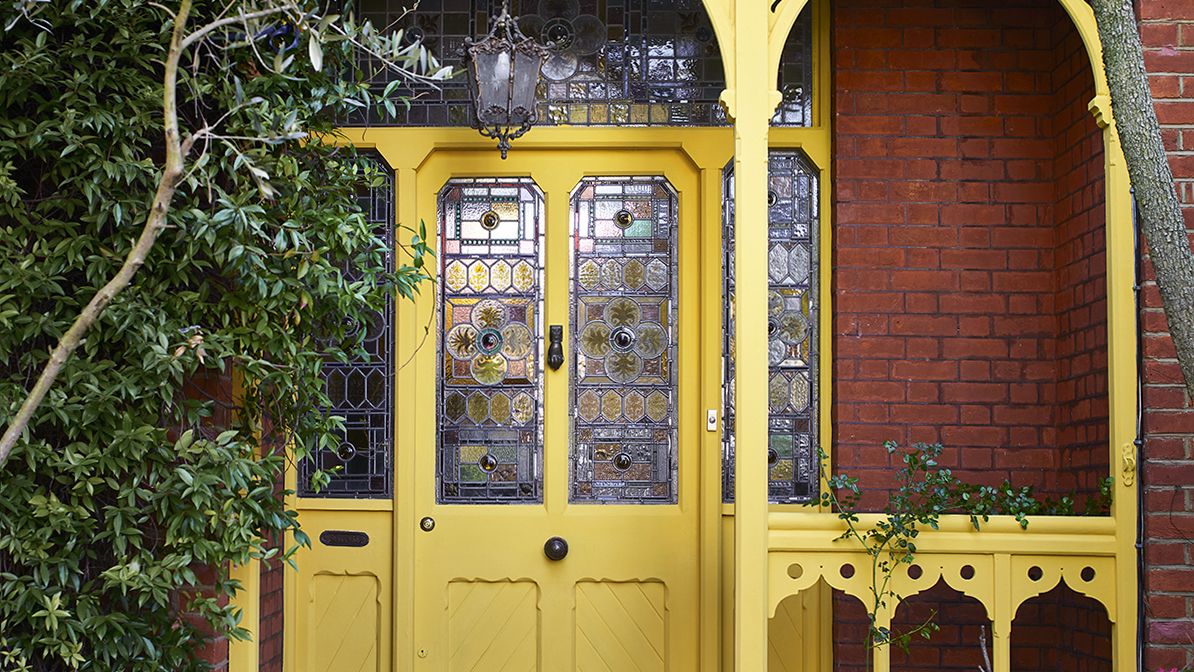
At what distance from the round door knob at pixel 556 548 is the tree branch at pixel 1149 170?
8.30 ft

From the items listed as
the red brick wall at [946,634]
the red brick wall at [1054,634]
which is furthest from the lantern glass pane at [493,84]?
the red brick wall at [1054,634]

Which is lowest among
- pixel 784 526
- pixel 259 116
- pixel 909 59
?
pixel 784 526

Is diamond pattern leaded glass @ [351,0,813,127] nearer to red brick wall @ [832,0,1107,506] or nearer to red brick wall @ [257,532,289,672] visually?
red brick wall @ [832,0,1107,506]

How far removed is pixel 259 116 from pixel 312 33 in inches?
26.0

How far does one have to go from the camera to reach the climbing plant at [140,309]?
12.2 feet

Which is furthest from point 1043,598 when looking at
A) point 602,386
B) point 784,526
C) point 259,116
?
point 259,116

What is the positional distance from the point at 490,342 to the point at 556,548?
2.61 feet

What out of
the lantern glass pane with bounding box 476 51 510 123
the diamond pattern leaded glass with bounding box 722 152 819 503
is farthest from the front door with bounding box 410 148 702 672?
the lantern glass pane with bounding box 476 51 510 123

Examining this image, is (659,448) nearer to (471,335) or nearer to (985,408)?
(471,335)

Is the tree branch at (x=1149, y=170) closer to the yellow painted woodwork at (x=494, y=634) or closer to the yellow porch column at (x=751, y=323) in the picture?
the yellow porch column at (x=751, y=323)

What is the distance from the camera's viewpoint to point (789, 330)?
5199mm

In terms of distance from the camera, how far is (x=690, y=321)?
518 centimetres

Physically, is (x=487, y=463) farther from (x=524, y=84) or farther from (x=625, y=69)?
(x=625, y=69)

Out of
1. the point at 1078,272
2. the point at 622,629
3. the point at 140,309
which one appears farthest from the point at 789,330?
the point at 140,309
